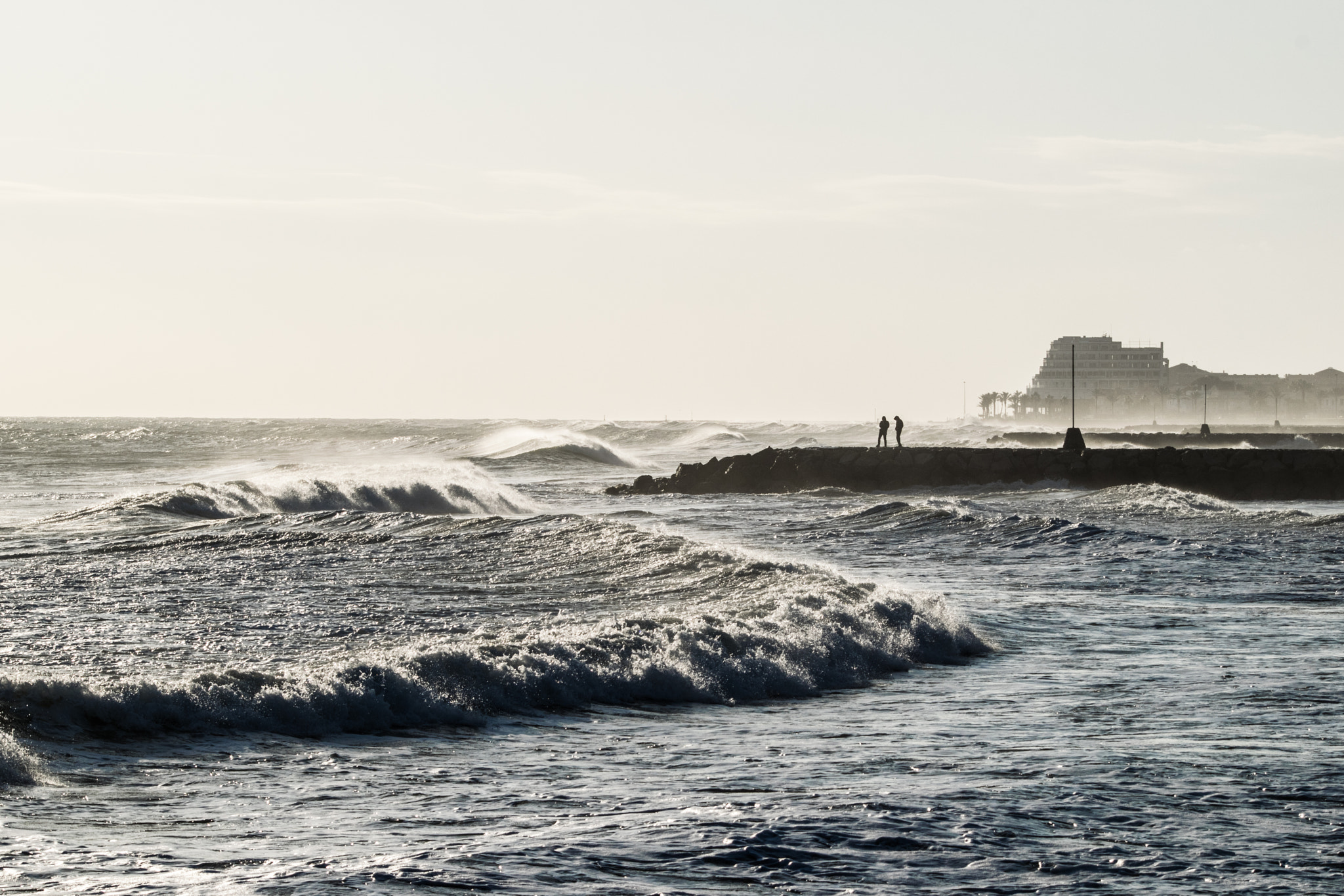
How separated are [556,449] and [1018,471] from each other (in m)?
33.3

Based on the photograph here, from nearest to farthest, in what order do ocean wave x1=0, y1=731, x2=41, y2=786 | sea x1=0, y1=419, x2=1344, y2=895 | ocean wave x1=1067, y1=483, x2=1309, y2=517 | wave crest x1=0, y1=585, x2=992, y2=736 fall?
sea x1=0, y1=419, x2=1344, y2=895
ocean wave x1=0, y1=731, x2=41, y2=786
wave crest x1=0, y1=585, x2=992, y2=736
ocean wave x1=1067, y1=483, x2=1309, y2=517

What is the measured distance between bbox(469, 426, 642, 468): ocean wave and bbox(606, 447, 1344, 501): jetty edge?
23.4 metres

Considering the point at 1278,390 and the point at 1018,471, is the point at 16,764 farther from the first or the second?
the point at 1278,390

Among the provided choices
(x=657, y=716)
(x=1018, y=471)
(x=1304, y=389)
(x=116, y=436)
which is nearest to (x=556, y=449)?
(x=1018, y=471)

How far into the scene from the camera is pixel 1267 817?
579 centimetres

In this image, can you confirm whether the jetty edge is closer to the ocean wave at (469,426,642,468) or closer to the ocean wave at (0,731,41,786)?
the ocean wave at (469,426,642,468)

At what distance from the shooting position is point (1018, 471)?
131 ft

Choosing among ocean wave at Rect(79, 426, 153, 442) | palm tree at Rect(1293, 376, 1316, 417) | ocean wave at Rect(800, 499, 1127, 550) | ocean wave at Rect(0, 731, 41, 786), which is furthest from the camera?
palm tree at Rect(1293, 376, 1316, 417)

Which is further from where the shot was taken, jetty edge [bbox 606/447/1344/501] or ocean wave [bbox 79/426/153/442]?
ocean wave [bbox 79/426/153/442]

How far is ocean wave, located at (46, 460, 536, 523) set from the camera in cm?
2555

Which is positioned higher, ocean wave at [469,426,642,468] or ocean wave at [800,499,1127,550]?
ocean wave at [469,426,642,468]

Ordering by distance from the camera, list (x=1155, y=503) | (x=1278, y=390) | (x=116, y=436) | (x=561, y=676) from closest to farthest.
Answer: (x=561, y=676) → (x=1155, y=503) → (x=116, y=436) → (x=1278, y=390)

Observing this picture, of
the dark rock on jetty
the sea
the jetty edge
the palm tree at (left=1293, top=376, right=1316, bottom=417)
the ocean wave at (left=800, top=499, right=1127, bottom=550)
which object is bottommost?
the sea

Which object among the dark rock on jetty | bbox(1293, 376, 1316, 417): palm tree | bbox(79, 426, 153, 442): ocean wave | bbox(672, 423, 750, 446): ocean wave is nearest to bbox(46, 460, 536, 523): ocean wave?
the dark rock on jetty
